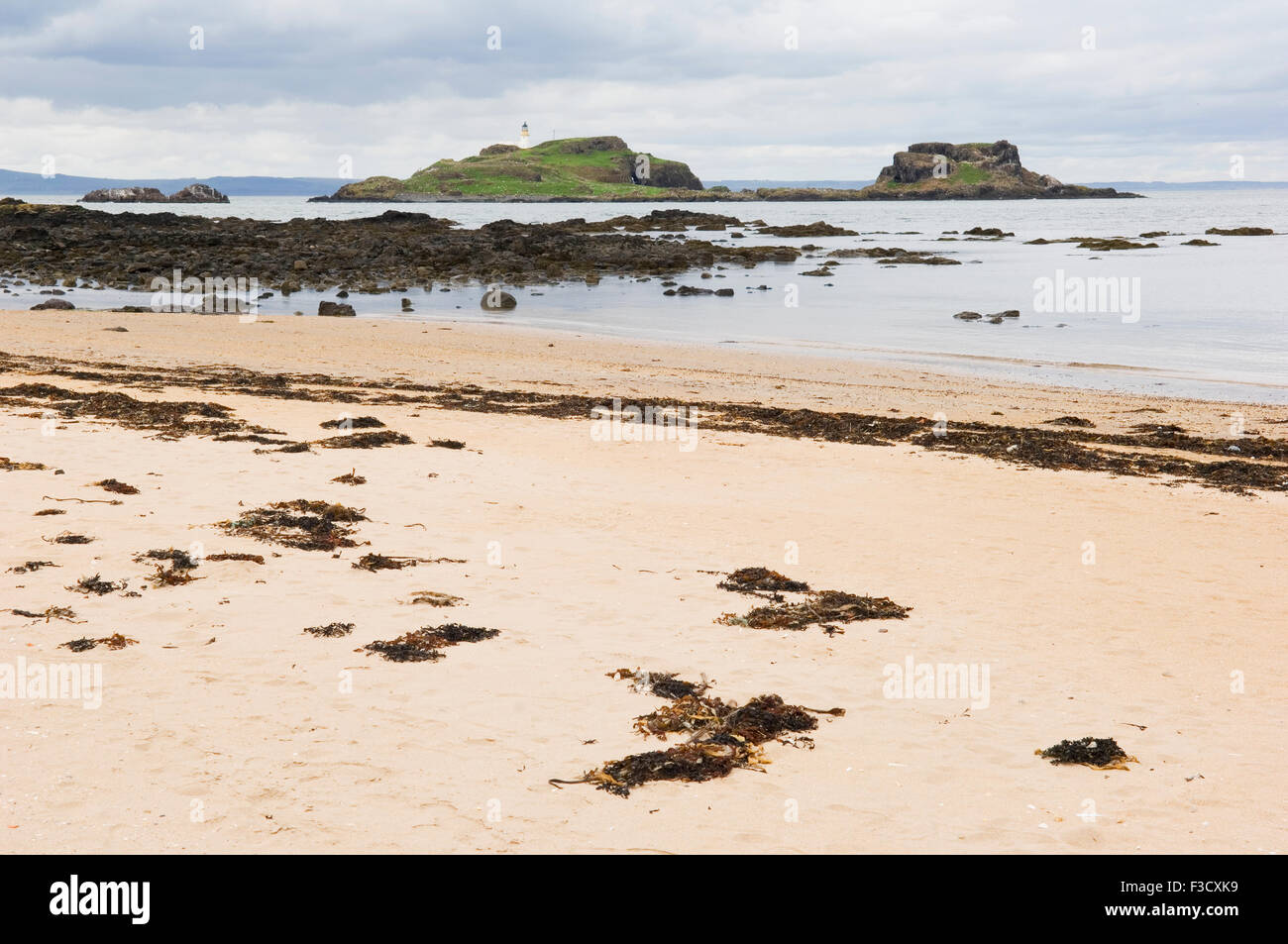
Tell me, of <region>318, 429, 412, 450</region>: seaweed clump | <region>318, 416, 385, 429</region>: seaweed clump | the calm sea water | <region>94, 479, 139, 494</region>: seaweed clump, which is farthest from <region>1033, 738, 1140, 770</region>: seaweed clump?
the calm sea water

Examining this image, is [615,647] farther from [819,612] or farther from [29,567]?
[29,567]

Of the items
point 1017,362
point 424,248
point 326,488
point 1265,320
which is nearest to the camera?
point 326,488

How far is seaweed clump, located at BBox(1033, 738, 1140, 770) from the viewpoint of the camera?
6.11 meters

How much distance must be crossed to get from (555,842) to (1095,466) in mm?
12581

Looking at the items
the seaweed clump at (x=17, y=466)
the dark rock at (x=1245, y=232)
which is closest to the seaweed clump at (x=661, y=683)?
the seaweed clump at (x=17, y=466)

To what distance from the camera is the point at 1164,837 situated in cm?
529

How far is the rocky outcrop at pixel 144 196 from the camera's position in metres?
166

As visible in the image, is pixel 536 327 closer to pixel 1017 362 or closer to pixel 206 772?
pixel 1017 362

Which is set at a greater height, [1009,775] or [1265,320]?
[1265,320]

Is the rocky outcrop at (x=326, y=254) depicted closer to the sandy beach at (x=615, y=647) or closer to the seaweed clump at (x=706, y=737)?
the sandy beach at (x=615, y=647)

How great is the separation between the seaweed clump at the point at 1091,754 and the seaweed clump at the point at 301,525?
20.4 ft

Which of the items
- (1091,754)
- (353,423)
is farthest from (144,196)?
(1091,754)

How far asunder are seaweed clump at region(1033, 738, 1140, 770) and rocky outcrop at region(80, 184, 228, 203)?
180 metres

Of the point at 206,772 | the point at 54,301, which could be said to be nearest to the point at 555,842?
the point at 206,772
